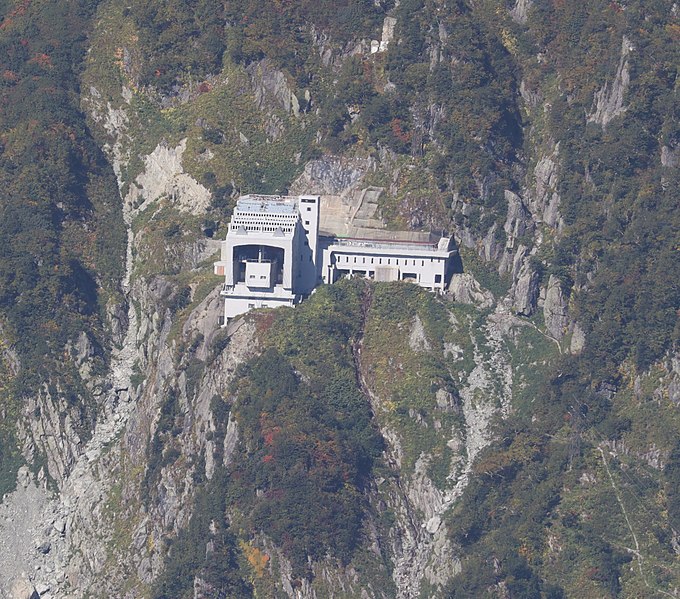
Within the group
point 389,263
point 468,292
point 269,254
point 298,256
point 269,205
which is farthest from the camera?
point 389,263

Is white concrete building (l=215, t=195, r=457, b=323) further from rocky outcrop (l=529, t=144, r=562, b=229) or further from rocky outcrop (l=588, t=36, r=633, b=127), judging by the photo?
rocky outcrop (l=588, t=36, r=633, b=127)

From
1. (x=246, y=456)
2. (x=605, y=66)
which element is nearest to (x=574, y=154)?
(x=605, y=66)

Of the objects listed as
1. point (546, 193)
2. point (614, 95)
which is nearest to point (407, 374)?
point (546, 193)

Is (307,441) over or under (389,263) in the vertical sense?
under

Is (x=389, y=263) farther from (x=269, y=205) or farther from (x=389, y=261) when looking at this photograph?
(x=269, y=205)

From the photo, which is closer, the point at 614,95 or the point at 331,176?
the point at 614,95

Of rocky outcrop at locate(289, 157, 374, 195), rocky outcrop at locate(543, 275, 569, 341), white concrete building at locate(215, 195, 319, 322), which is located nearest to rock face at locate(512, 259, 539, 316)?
rocky outcrop at locate(543, 275, 569, 341)

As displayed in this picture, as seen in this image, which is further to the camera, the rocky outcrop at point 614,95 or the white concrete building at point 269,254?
the rocky outcrop at point 614,95

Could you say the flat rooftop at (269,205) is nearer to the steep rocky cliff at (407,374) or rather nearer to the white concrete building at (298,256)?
the white concrete building at (298,256)

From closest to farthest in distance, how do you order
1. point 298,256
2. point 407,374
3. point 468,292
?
1. point 407,374
2. point 298,256
3. point 468,292

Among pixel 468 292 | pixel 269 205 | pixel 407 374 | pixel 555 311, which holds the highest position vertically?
pixel 269 205

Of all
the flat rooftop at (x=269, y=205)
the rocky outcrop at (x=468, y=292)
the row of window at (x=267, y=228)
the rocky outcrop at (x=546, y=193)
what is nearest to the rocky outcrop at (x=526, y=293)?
the rocky outcrop at (x=468, y=292)
